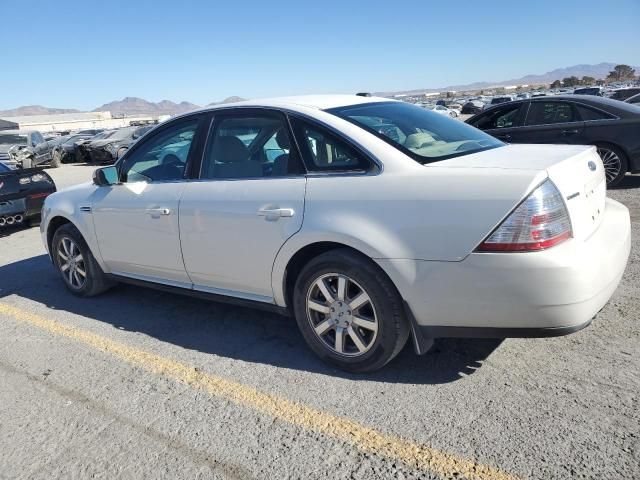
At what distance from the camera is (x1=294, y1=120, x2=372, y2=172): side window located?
3055 mm

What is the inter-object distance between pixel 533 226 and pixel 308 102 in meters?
1.75

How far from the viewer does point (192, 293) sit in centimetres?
395

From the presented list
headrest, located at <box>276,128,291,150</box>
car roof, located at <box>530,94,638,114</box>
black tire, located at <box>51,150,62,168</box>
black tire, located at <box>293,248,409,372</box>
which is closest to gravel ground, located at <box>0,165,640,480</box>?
black tire, located at <box>293,248,409,372</box>

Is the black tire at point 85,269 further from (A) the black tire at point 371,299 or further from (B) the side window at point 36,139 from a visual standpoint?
(B) the side window at point 36,139

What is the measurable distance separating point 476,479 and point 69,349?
9.79 ft

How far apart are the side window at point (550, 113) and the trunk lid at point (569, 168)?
5.56m

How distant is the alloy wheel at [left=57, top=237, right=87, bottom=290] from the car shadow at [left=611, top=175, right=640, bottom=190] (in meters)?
7.31

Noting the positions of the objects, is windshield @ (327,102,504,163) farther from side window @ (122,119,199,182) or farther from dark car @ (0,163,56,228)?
dark car @ (0,163,56,228)

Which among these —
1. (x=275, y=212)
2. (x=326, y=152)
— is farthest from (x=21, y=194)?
(x=326, y=152)

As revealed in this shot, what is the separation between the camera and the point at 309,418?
2.77 metres

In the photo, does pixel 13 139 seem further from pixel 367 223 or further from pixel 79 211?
pixel 367 223

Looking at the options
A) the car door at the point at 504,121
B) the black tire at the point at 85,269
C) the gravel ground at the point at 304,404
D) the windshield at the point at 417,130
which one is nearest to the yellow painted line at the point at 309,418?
the gravel ground at the point at 304,404

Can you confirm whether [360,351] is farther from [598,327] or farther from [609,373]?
[598,327]

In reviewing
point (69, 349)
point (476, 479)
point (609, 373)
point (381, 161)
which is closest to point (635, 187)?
point (609, 373)
